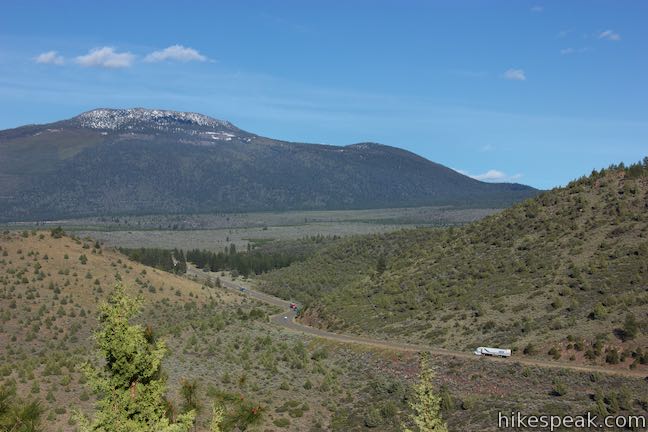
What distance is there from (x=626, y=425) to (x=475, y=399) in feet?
27.1

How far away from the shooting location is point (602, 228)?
59406 mm

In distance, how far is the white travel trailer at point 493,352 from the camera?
42.0m

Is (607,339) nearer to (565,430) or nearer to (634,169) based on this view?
(565,430)

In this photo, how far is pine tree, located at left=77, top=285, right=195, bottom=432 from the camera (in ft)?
44.6

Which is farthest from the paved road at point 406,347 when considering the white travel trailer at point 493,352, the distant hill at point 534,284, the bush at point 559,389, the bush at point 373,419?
the bush at point 373,419

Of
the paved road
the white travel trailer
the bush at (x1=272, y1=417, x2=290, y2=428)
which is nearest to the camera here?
the bush at (x1=272, y1=417, x2=290, y2=428)

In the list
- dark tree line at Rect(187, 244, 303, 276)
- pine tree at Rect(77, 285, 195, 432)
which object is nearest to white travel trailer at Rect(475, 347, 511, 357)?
pine tree at Rect(77, 285, 195, 432)

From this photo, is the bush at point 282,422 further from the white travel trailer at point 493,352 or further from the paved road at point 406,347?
the white travel trailer at point 493,352

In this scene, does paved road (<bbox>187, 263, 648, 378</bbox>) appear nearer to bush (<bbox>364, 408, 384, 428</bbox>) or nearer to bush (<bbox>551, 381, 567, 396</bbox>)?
bush (<bbox>551, 381, 567, 396</bbox>)

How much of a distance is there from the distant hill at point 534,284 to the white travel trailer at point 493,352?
1.73m

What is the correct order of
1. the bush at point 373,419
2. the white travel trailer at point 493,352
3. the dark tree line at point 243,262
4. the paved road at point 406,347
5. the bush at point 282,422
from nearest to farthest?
the bush at point 282,422
the bush at point 373,419
the paved road at point 406,347
the white travel trailer at point 493,352
the dark tree line at point 243,262

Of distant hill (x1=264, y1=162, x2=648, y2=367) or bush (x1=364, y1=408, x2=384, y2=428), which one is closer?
bush (x1=364, y1=408, x2=384, y2=428)

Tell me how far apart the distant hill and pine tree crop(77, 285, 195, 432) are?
32.0 m

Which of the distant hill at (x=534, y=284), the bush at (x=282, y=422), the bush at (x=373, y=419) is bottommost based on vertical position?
the bush at (x=282, y=422)
